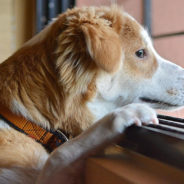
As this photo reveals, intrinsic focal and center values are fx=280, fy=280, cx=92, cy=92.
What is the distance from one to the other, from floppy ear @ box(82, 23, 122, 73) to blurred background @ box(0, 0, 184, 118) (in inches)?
14.3

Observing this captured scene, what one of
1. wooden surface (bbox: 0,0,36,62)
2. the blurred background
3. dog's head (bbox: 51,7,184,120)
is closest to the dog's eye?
dog's head (bbox: 51,7,184,120)

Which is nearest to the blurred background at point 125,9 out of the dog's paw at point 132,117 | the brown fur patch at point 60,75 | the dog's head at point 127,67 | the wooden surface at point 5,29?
the wooden surface at point 5,29

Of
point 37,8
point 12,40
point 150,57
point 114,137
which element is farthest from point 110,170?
point 12,40

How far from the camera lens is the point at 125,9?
1.27 m

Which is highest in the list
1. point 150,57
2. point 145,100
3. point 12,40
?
point 150,57

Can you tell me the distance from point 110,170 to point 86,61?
17.0 inches

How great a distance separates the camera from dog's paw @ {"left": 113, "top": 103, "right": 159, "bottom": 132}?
0.68m

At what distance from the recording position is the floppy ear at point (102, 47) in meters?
0.85

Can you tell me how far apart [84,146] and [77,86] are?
29 centimetres

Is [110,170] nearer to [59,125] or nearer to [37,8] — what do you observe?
[59,125]

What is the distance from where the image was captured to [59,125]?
0.97 metres

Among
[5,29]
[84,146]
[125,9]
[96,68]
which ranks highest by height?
[125,9]

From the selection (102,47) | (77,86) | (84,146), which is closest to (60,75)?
(77,86)

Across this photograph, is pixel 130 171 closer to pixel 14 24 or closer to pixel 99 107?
pixel 99 107
